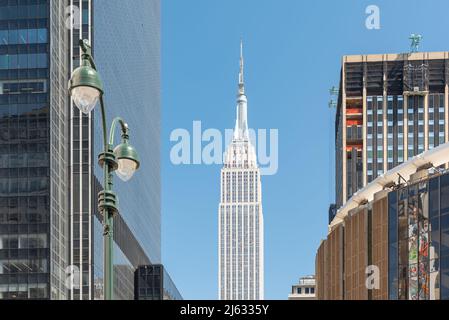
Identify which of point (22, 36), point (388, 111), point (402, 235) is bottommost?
point (402, 235)

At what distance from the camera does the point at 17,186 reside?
340 feet

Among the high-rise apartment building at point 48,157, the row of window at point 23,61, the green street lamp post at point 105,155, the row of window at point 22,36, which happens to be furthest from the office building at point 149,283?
the green street lamp post at point 105,155

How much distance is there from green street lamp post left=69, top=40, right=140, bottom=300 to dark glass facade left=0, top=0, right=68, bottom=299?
82.5 metres

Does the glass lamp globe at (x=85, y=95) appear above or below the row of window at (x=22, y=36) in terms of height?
below

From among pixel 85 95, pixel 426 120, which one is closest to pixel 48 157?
pixel 85 95

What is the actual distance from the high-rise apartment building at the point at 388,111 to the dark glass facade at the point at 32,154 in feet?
253

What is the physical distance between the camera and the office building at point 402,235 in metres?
55.5

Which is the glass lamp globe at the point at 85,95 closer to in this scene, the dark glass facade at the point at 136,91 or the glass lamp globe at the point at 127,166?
the glass lamp globe at the point at 127,166

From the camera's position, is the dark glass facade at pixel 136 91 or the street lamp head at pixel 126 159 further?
the dark glass facade at pixel 136 91

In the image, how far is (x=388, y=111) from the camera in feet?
562

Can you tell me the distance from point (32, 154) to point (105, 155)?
291 ft

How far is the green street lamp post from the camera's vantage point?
1664cm

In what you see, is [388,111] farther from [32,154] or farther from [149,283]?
[32,154]
